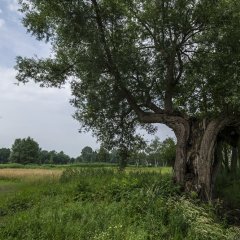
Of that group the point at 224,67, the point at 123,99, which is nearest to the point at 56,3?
the point at 123,99

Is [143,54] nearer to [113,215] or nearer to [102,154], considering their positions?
[102,154]

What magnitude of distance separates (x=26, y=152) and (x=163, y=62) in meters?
108

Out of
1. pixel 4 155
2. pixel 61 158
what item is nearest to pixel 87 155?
pixel 61 158

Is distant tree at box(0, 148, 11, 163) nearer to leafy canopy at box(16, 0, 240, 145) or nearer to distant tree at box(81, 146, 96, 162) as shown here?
distant tree at box(81, 146, 96, 162)

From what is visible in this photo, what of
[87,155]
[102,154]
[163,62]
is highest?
[87,155]

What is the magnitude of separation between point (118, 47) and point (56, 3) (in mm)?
3555

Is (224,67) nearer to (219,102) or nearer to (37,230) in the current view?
(219,102)

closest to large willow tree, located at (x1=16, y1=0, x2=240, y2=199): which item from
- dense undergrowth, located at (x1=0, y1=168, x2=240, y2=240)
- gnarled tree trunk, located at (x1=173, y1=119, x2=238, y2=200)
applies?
gnarled tree trunk, located at (x1=173, y1=119, x2=238, y2=200)

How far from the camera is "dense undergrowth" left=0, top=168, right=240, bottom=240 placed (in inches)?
414

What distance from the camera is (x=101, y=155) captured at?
2458 cm

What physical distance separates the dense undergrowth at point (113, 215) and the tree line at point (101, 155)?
7202mm

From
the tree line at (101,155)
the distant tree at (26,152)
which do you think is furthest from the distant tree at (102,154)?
the distant tree at (26,152)

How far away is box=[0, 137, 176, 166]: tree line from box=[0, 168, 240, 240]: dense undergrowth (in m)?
7.20

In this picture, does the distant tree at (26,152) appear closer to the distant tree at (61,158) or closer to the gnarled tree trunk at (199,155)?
the distant tree at (61,158)
